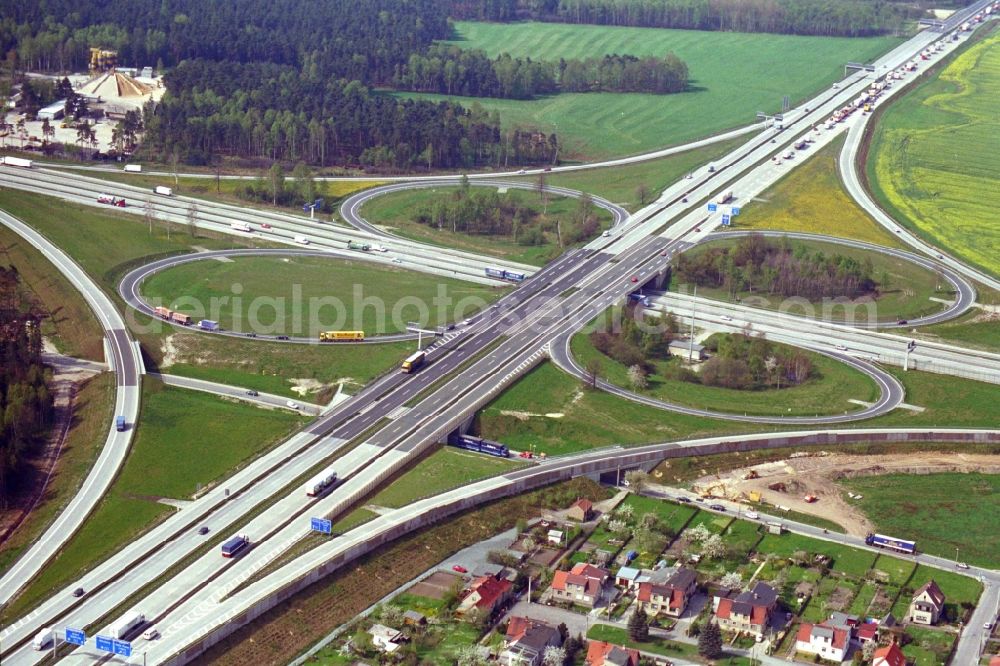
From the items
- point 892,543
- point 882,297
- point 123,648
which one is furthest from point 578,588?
point 882,297

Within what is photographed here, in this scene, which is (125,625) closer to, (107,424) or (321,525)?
(321,525)

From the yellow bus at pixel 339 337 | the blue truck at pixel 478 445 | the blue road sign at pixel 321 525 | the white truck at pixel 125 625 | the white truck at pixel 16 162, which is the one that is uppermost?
the white truck at pixel 16 162

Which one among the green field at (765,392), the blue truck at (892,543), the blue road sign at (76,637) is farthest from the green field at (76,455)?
the blue truck at (892,543)

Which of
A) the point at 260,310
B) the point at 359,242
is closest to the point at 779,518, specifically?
the point at 260,310

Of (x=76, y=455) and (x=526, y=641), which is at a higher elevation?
(x=76, y=455)

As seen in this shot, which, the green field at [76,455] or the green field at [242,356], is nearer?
the green field at [76,455]

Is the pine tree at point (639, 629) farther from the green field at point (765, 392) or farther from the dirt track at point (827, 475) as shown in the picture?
the green field at point (765, 392)
